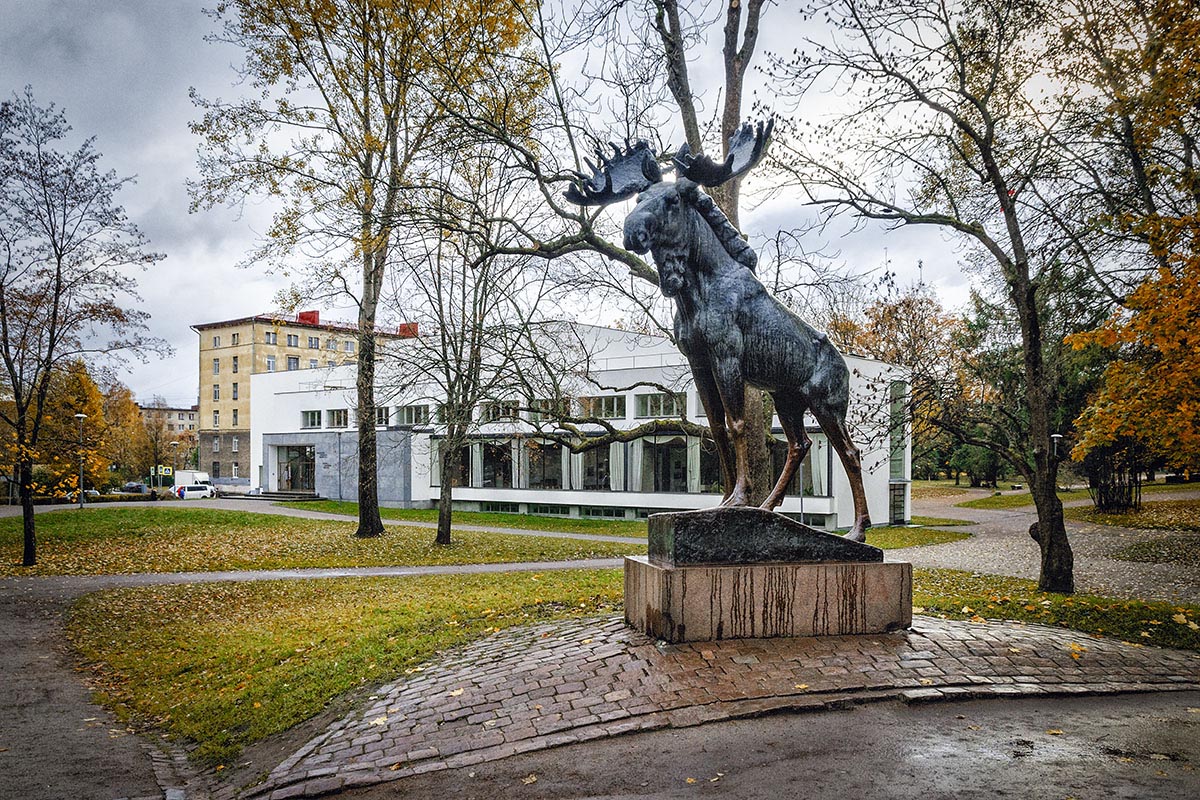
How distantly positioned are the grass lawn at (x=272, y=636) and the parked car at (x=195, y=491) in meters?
42.2

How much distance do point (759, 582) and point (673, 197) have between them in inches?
134

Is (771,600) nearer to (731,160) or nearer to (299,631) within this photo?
(731,160)

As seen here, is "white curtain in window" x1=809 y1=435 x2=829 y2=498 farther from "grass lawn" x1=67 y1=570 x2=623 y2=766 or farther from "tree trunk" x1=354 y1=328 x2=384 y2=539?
"grass lawn" x1=67 y1=570 x2=623 y2=766

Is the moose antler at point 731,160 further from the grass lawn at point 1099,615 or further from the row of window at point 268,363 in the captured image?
the row of window at point 268,363

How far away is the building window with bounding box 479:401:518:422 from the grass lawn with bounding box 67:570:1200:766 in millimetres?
5922

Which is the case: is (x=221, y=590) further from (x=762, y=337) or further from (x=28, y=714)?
(x=762, y=337)

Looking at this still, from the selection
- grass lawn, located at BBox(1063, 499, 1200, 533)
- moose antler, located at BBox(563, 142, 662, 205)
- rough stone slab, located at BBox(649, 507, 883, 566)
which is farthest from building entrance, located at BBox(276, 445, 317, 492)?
rough stone slab, located at BBox(649, 507, 883, 566)

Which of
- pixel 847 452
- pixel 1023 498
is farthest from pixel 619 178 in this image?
pixel 1023 498

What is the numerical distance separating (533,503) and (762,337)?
3225 centimetres

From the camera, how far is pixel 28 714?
7.11 meters

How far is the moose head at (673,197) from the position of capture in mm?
6516

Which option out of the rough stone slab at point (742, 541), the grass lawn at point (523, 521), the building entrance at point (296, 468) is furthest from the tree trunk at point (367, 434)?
the building entrance at point (296, 468)

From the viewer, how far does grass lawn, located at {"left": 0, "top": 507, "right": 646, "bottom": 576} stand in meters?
17.8

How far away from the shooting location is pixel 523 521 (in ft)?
105
